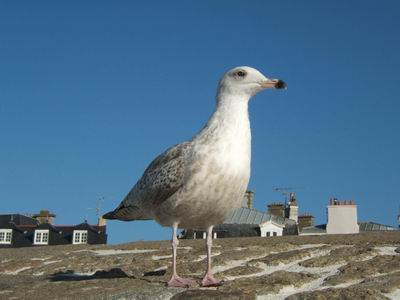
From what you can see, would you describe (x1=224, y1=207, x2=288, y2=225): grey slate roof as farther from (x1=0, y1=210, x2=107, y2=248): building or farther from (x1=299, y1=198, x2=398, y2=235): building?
(x1=0, y1=210, x2=107, y2=248): building

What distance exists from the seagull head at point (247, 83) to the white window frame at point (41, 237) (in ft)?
128

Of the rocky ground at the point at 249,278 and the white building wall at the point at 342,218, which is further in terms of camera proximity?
the white building wall at the point at 342,218

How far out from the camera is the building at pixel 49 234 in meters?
43.9

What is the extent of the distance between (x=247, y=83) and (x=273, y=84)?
0.40 meters

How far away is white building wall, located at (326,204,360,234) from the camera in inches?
1494

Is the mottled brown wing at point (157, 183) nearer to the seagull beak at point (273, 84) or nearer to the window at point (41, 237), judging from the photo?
the seagull beak at point (273, 84)

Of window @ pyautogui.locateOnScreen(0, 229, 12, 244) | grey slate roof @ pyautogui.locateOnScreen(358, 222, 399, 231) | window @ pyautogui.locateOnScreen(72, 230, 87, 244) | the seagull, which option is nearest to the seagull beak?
the seagull

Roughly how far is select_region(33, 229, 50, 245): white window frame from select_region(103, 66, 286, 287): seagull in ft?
125

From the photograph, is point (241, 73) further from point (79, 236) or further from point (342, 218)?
point (79, 236)

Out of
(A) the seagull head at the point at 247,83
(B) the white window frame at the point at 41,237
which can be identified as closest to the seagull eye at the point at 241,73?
(A) the seagull head at the point at 247,83

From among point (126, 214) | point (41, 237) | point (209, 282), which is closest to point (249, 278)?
point (209, 282)

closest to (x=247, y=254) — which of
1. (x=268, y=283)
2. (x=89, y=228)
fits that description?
(x=268, y=283)

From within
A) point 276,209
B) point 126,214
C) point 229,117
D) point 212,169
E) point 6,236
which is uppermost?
point 276,209

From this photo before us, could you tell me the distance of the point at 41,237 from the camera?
44156 mm
